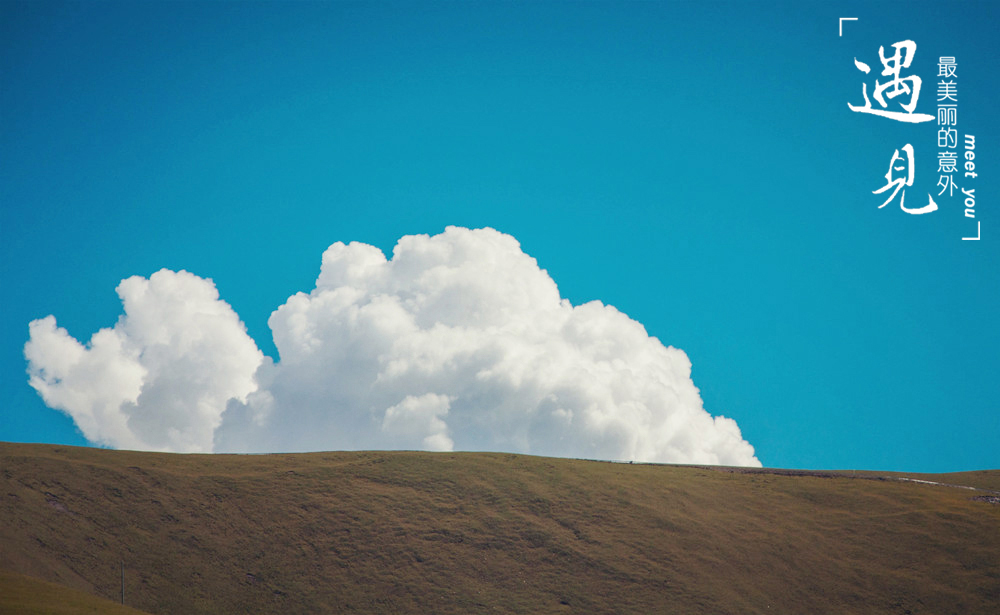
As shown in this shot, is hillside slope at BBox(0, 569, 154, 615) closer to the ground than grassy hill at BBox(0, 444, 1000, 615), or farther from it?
closer to the ground

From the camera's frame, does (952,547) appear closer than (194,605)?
No

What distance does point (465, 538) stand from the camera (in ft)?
241

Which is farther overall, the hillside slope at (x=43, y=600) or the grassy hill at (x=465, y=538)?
the grassy hill at (x=465, y=538)

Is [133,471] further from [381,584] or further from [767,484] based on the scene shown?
[767,484]

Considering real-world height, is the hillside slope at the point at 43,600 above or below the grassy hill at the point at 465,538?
below

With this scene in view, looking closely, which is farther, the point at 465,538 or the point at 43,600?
the point at 465,538

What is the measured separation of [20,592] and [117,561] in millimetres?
15620

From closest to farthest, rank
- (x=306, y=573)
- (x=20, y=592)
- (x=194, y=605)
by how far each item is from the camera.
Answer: (x=20, y=592)
(x=194, y=605)
(x=306, y=573)

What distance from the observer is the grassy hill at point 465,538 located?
6316cm

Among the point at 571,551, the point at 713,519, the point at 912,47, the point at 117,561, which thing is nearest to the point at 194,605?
the point at 117,561

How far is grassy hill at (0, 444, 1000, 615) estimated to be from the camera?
207 ft

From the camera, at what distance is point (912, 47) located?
78.6 meters

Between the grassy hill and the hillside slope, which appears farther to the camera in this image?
the grassy hill

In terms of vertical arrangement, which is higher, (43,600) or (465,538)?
(465,538)
